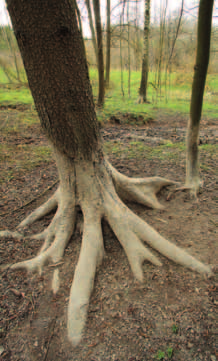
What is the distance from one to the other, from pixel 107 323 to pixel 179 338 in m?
0.58

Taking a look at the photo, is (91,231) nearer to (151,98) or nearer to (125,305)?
(125,305)

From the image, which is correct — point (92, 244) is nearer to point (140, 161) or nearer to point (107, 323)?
point (107, 323)

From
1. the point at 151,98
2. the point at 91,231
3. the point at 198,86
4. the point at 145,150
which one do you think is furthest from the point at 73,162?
the point at 151,98

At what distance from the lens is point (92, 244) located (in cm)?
232

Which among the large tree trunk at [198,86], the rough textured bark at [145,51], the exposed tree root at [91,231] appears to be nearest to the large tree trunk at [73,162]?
the exposed tree root at [91,231]

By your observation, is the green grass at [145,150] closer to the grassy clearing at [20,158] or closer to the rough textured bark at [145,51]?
the grassy clearing at [20,158]

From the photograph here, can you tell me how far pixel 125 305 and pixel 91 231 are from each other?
803mm

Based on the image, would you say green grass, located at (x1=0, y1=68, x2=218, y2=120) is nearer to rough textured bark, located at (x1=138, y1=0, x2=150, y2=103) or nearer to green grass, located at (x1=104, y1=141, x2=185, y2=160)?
rough textured bark, located at (x1=138, y1=0, x2=150, y2=103)

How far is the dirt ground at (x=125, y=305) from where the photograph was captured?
65.6 inches

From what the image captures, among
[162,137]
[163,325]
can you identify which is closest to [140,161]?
[162,137]

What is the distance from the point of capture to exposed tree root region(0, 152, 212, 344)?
2.14m

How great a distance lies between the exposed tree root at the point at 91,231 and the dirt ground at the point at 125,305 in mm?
83

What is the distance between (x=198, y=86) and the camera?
252cm

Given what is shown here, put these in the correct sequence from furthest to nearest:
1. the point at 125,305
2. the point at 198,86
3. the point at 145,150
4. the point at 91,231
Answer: the point at 145,150 < the point at 198,86 < the point at 91,231 < the point at 125,305
